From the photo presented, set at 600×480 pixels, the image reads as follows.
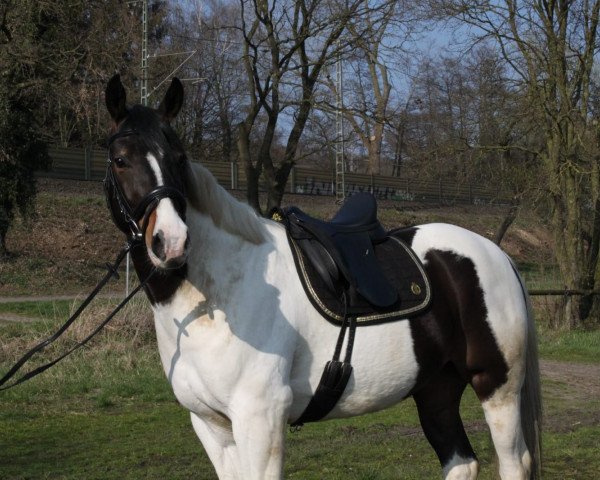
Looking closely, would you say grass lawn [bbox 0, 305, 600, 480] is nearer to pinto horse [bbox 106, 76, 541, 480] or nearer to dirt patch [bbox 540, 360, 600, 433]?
dirt patch [bbox 540, 360, 600, 433]

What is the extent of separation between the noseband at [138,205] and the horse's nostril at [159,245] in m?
0.14

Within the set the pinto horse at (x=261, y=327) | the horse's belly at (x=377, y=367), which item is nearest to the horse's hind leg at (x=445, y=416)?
the pinto horse at (x=261, y=327)

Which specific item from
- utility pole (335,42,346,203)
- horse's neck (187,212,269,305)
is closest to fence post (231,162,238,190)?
utility pole (335,42,346,203)

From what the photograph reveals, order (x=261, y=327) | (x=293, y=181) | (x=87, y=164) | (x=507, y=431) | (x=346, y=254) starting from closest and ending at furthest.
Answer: (x=261, y=327)
(x=346, y=254)
(x=507, y=431)
(x=87, y=164)
(x=293, y=181)

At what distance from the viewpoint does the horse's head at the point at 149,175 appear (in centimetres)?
341

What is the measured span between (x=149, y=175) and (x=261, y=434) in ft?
4.09

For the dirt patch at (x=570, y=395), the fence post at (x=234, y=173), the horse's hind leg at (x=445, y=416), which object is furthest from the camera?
the fence post at (x=234, y=173)

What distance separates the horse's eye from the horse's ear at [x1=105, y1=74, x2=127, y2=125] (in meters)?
0.21

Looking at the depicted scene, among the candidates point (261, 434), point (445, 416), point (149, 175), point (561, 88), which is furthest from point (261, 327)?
point (561, 88)

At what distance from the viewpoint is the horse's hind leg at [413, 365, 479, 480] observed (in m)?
4.75

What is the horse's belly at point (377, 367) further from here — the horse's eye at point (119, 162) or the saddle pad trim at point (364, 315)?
the horse's eye at point (119, 162)

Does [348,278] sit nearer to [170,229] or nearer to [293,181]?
[170,229]

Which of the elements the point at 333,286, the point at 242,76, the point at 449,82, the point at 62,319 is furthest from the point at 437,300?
the point at 242,76

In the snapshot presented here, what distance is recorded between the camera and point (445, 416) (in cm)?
480
